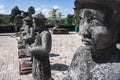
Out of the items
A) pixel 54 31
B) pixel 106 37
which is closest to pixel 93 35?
pixel 106 37

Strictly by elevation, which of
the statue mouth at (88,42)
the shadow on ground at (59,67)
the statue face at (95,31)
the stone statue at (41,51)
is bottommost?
Answer: the shadow on ground at (59,67)

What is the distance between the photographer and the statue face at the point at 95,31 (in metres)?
1.76

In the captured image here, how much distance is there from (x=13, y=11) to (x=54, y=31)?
10444mm

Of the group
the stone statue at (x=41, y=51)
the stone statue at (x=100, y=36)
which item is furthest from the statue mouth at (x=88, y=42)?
the stone statue at (x=41, y=51)

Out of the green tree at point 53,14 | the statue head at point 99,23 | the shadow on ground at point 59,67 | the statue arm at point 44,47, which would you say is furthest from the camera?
the green tree at point 53,14

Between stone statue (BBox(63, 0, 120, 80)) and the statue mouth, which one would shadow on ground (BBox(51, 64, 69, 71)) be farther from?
the statue mouth

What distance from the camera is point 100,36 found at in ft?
5.76

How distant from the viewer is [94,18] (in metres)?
1.79

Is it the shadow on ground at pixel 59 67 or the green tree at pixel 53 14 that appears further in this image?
the green tree at pixel 53 14

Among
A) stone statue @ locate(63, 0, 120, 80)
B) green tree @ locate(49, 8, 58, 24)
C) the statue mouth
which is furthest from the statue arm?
green tree @ locate(49, 8, 58, 24)

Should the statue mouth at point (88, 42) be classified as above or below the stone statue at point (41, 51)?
above

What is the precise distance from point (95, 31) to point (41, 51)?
182 inches

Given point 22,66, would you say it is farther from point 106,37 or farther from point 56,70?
point 106,37

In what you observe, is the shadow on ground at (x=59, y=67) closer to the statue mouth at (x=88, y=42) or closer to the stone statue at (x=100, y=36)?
the stone statue at (x=100, y=36)
